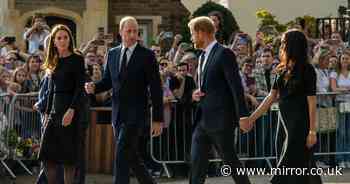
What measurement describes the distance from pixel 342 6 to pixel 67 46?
50.1 feet

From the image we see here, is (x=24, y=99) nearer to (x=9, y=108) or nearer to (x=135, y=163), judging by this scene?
Result: (x=9, y=108)

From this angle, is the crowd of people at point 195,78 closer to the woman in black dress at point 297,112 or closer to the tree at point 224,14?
the woman in black dress at point 297,112

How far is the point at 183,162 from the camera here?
1250 centimetres

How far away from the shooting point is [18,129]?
12695 mm

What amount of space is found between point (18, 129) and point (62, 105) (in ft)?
12.6

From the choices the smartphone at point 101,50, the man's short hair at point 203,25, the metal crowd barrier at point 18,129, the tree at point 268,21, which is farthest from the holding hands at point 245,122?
the tree at point 268,21

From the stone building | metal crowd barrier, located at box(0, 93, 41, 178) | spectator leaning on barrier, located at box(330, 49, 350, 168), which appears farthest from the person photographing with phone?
the stone building

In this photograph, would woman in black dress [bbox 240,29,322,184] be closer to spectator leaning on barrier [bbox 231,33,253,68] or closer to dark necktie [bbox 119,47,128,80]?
dark necktie [bbox 119,47,128,80]

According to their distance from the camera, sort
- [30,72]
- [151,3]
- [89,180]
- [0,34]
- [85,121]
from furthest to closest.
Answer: [151,3] → [0,34] → [30,72] → [89,180] → [85,121]

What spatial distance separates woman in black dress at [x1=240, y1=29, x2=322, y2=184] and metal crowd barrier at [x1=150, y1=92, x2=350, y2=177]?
4.38 meters

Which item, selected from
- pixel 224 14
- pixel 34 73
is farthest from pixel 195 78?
pixel 224 14

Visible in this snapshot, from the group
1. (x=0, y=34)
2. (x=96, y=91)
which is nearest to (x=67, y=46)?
(x=96, y=91)

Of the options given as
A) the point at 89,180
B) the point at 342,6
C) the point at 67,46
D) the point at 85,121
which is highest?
the point at 342,6

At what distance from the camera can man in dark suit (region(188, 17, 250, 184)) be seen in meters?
8.49
